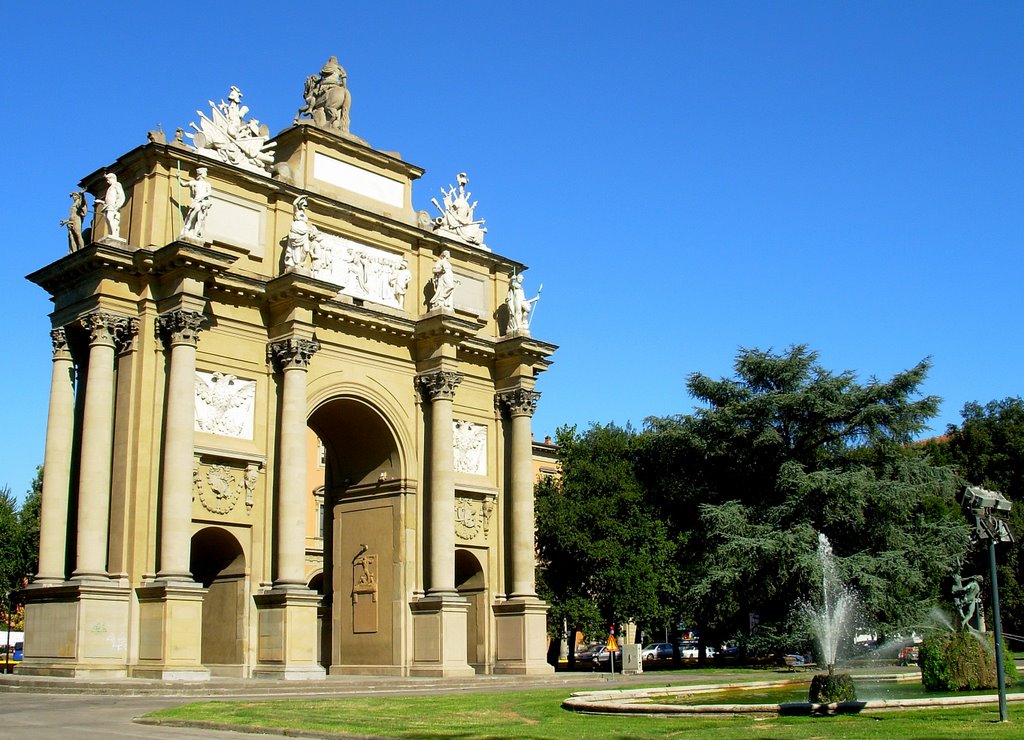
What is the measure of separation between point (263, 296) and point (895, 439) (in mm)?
26253

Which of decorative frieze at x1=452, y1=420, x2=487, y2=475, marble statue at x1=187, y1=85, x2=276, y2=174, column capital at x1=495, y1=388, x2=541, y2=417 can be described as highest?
marble statue at x1=187, y1=85, x2=276, y2=174

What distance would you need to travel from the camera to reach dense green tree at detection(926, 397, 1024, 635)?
57531 millimetres

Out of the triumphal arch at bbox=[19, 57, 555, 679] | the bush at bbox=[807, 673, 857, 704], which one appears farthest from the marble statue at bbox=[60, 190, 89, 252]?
the bush at bbox=[807, 673, 857, 704]

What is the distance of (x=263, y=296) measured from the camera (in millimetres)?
30797

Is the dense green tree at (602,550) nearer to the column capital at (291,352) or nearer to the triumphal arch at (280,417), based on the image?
the triumphal arch at (280,417)

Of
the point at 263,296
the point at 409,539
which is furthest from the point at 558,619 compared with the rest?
the point at 263,296

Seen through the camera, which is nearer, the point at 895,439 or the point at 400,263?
the point at 400,263

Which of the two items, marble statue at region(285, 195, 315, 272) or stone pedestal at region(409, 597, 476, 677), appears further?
stone pedestal at region(409, 597, 476, 677)

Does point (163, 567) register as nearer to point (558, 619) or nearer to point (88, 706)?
point (88, 706)

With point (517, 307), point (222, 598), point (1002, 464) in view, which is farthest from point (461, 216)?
point (1002, 464)

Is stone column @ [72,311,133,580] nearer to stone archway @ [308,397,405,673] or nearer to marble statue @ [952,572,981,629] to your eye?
stone archway @ [308,397,405,673]

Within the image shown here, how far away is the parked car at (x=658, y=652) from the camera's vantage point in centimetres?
6512

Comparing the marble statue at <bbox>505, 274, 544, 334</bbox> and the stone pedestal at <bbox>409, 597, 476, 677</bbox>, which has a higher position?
the marble statue at <bbox>505, 274, 544, 334</bbox>

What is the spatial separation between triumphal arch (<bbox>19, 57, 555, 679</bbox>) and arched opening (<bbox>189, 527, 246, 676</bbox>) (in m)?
0.08
